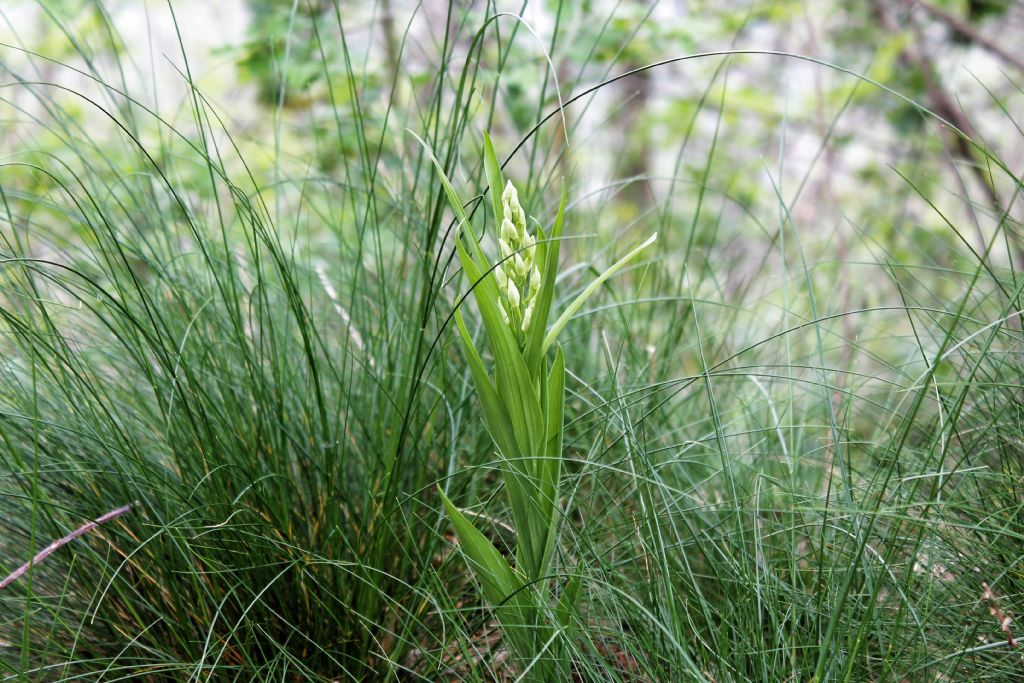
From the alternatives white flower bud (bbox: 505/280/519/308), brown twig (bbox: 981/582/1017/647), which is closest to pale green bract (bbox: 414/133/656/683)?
white flower bud (bbox: 505/280/519/308)

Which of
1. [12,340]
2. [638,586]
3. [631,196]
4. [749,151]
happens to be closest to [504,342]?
[638,586]

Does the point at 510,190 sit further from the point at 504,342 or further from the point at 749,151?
the point at 749,151

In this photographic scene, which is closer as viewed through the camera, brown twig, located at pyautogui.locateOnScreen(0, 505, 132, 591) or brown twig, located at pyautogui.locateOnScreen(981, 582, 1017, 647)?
brown twig, located at pyautogui.locateOnScreen(981, 582, 1017, 647)

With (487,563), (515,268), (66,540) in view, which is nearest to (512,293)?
(515,268)

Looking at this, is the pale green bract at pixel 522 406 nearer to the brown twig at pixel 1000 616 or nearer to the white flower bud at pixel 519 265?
the white flower bud at pixel 519 265

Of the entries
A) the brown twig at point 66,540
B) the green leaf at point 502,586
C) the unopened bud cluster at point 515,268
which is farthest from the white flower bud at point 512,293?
the brown twig at point 66,540

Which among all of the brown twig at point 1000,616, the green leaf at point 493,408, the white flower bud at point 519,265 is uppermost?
the white flower bud at point 519,265

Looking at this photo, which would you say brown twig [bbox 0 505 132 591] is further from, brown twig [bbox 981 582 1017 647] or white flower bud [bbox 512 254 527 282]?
brown twig [bbox 981 582 1017 647]

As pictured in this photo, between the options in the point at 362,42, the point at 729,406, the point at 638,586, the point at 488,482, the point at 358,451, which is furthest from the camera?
the point at 362,42
